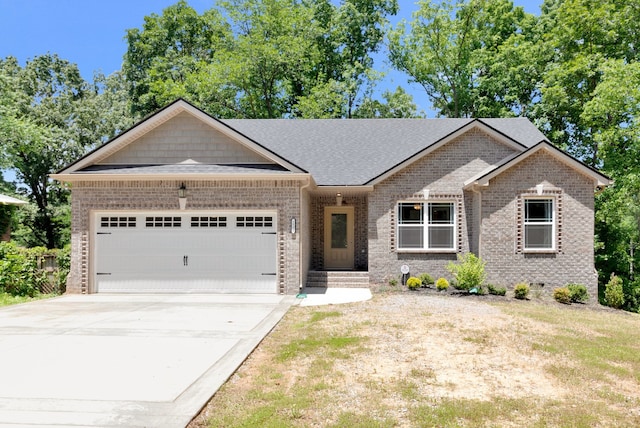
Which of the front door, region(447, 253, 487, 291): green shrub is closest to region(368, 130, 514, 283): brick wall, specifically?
region(447, 253, 487, 291): green shrub

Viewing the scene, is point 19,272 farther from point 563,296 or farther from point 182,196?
point 563,296

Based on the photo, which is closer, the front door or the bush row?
the bush row

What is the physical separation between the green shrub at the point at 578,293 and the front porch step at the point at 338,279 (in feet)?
20.8

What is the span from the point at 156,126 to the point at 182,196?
2.63m

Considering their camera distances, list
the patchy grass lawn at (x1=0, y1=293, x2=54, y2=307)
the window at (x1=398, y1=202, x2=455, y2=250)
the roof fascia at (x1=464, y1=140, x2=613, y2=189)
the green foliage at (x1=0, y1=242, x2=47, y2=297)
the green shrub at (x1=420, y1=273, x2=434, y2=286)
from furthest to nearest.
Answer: the window at (x1=398, y1=202, x2=455, y2=250), the green shrub at (x1=420, y1=273, x2=434, y2=286), the roof fascia at (x1=464, y1=140, x2=613, y2=189), the green foliage at (x1=0, y1=242, x2=47, y2=297), the patchy grass lawn at (x1=0, y1=293, x2=54, y2=307)

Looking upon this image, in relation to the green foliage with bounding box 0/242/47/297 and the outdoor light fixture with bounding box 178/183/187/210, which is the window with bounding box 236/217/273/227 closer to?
the outdoor light fixture with bounding box 178/183/187/210

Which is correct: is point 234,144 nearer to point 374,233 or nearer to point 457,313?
point 374,233

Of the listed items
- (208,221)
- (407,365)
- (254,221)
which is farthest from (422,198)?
(407,365)

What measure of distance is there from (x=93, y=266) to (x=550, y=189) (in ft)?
48.7

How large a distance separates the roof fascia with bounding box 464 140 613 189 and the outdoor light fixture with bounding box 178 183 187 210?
9233 millimetres

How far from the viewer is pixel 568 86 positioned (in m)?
23.0

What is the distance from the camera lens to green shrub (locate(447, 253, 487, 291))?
40.9 ft

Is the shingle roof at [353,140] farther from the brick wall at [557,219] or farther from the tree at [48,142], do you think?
the tree at [48,142]

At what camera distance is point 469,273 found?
12.5 meters
